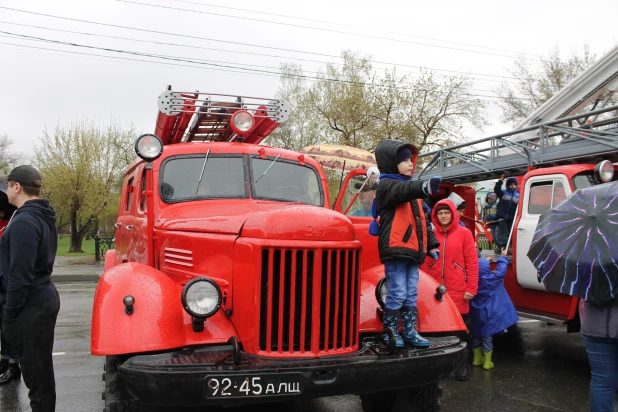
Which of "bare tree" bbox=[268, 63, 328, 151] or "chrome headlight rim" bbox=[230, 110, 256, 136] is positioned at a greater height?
"bare tree" bbox=[268, 63, 328, 151]

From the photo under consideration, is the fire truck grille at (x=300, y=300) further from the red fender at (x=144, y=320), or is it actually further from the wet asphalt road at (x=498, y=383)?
the wet asphalt road at (x=498, y=383)

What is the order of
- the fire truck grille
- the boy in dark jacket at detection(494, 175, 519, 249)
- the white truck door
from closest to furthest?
the fire truck grille < the white truck door < the boy in dark jacket at detection(494, 175, 519, 249)

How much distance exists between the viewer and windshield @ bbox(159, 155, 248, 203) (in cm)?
433

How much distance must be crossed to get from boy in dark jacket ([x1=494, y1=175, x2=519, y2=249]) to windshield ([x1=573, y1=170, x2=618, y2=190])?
1646mm

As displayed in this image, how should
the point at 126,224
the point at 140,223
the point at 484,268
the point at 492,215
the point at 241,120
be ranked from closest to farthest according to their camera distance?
1. the point at 140,223
2. the point at 241,120
3. the point at 126,224
4. the point at 484,268
5. the point at 492,215

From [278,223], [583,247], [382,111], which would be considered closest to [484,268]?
[583,247]

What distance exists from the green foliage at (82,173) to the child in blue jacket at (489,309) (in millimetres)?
20519

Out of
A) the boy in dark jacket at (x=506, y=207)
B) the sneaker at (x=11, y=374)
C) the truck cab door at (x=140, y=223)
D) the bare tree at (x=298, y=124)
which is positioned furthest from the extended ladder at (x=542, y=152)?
the bare tree at (x=298, y=124)

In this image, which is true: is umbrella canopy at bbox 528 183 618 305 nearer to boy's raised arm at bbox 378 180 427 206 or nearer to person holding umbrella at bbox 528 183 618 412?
person holding umbrella at bbox 528 183 618 412

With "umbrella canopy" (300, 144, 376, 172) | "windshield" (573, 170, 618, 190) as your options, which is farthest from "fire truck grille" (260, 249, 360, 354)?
"umbrella canopy" (300, 144, 376, 172)

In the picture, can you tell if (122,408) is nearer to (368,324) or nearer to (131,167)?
(368,324)

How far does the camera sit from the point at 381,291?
3.72 m

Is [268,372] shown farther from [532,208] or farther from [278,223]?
[532,208]

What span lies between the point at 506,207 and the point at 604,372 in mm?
4731
